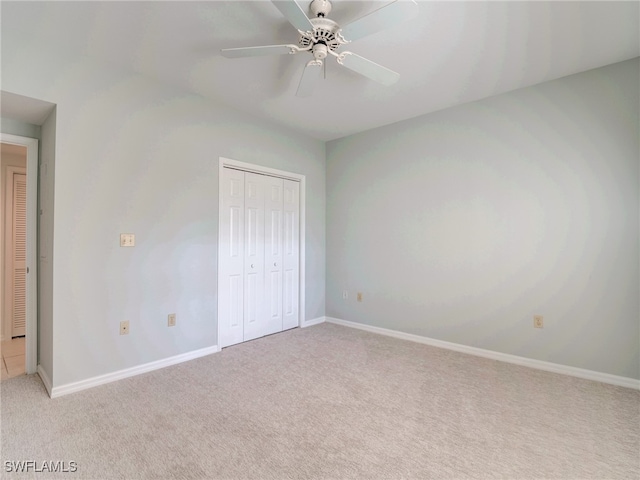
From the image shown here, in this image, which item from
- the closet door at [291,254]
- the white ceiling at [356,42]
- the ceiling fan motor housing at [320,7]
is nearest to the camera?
the ceiling fan motor housing at [320,7]

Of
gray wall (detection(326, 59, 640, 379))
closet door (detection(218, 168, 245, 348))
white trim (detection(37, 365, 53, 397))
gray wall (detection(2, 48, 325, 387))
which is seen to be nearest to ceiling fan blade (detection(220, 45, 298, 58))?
gray wall (detection(2, 48, 325, 387))

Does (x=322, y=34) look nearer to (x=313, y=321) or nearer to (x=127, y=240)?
(x=127, y=240)

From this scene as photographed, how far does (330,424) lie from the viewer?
1937 millimetres

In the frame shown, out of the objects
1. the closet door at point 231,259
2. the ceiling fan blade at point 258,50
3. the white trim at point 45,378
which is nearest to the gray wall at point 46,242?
the white trim at point 45,378

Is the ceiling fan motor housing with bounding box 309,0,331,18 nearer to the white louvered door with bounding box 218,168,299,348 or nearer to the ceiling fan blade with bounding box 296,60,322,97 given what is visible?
the ceiling fan blade with bounding box 296,60,322,97

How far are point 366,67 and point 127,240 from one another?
232 cm

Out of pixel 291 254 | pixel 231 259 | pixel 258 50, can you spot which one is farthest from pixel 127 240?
pixel 291 254

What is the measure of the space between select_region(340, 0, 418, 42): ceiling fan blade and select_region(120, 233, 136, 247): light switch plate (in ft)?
7.37

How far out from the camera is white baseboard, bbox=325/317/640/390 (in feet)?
8.16

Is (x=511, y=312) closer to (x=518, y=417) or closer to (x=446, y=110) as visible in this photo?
(x=518, y=417)

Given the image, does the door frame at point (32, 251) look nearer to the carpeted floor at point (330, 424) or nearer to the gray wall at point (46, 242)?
the gray wall at point (46, 242)

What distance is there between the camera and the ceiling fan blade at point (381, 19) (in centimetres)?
150

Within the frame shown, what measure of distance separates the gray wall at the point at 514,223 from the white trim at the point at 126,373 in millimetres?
2026

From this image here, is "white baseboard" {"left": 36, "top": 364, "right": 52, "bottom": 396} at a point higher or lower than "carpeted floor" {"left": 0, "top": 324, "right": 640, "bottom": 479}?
higher
